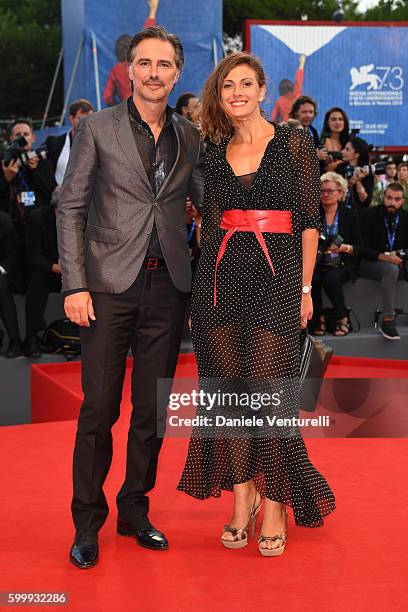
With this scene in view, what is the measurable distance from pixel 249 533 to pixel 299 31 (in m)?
11.6

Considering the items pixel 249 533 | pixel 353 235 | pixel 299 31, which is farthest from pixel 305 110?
pixel 299 31

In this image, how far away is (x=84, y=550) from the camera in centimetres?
269

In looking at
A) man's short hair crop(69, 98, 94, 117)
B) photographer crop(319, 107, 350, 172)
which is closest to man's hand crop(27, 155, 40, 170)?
man's short hair crop(69, 98, 94, 117)

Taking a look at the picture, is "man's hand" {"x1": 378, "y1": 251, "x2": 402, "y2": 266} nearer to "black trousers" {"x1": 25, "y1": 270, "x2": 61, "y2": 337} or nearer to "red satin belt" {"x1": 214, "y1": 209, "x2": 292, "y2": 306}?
"black trousers" {"x1": 25, "y1": 270, "x2": 61, "y2": 337}

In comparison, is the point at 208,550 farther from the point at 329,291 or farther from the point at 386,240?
the point at 386,240

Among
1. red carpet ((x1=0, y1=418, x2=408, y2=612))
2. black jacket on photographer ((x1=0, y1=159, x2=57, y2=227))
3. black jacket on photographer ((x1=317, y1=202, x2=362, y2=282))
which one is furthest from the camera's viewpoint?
black jacket on photographer ((x1=317, y1=202, x2=362, y2=282))

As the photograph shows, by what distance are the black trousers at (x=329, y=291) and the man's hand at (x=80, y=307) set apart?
4173 mm

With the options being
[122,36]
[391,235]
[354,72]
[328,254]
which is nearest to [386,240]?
[391,235]

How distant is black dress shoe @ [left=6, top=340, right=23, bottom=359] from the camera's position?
6.06 metres

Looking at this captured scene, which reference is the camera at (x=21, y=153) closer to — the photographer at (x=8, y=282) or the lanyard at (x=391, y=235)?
the photographer at (x=8, y=282)

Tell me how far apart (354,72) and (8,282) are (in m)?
8.87

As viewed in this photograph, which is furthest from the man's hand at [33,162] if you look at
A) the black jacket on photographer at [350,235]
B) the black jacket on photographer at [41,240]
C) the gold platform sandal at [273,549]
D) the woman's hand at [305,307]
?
the gold platform sandal at [273,549]

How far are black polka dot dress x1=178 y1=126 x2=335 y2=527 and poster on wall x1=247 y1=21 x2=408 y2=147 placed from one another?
10.8 m

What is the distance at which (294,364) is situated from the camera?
2814 millimetres
